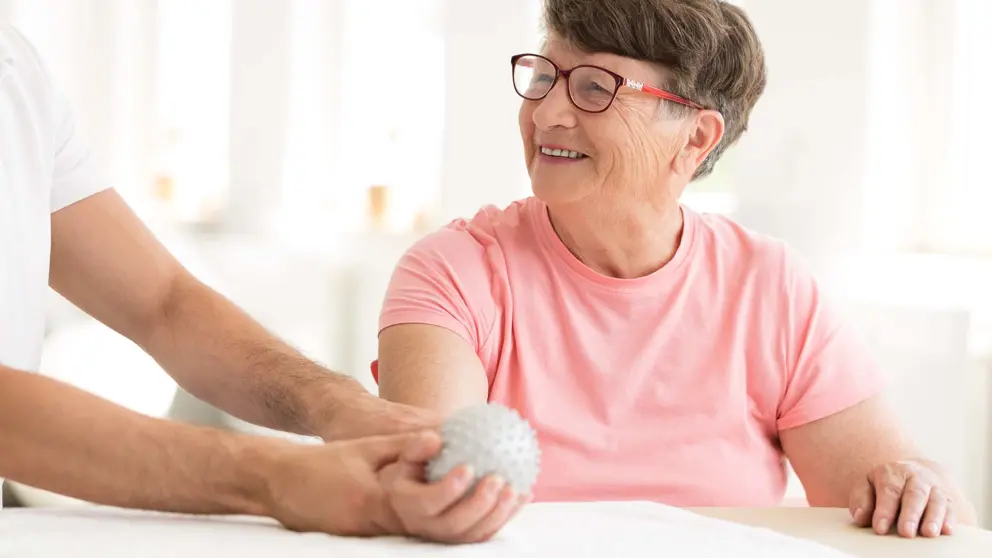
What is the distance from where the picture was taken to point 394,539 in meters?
1.00

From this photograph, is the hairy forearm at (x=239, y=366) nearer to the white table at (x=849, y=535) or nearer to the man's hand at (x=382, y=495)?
the man's hand at (x=382, y=495)

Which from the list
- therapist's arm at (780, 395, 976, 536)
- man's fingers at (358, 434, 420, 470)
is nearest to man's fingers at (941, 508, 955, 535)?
therapist's arm at (780, 395, 976, 536)

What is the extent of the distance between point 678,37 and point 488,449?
1.04m

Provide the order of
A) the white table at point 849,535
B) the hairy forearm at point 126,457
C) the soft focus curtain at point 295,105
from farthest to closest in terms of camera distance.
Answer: the soft focus curtain at point 295,105 < the white table at point 849,535 < the hairy forearm at point 126,457

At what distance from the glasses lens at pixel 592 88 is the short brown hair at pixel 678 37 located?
41 mm

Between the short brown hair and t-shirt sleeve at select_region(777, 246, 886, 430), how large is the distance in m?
0.34

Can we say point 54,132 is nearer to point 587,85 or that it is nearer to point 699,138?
point 587,85

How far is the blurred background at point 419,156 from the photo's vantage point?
3125 mm

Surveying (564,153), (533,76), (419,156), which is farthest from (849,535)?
(419,156)

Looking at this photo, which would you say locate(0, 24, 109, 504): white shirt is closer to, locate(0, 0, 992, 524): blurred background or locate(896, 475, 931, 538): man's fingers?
locate(896, 475, 931, 538): man's fingers

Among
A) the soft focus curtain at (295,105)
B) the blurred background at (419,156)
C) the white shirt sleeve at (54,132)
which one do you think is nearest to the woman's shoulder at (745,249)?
the white shirt sleeve at (54,132)

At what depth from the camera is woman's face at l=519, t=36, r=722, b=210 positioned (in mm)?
1840

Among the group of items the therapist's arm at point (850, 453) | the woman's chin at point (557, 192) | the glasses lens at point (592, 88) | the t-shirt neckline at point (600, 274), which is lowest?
the therapist's arm at point (850, 453)

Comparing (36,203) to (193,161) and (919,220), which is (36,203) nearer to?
(193,161)
